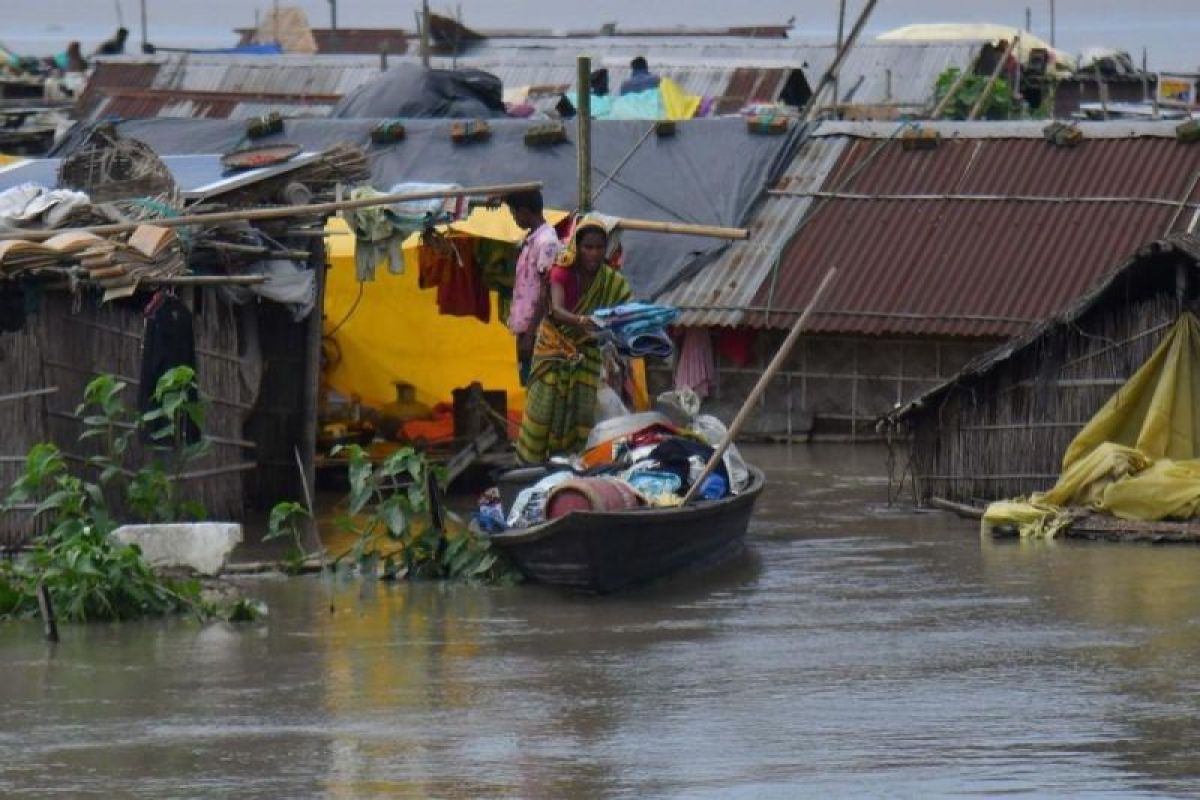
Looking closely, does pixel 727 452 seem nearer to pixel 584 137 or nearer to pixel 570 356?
A: pixel 570 356

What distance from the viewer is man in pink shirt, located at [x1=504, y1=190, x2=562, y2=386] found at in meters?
12.4

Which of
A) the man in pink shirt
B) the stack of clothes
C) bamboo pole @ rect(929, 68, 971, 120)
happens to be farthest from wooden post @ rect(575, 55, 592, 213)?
bamboo pole @ rect(929, 68, 971, 120)

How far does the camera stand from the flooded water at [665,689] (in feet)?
23.8

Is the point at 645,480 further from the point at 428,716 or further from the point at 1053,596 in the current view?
the point at 428,716

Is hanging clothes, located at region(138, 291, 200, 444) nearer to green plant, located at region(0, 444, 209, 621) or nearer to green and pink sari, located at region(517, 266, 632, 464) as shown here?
green plant, located at region(0, 444, 209, 621)

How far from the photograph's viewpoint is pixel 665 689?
8.60 m

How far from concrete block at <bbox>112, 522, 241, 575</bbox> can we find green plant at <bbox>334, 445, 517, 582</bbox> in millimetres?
604

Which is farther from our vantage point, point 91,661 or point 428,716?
point 91,661

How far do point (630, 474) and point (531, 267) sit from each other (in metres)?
1.80

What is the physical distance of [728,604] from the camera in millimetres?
10648

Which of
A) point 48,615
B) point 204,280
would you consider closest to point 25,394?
point 204,280

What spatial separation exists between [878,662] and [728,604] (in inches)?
65.1

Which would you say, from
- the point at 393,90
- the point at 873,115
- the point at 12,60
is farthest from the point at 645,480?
the point at 12,60

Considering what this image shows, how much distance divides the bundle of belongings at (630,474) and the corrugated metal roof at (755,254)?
590 centimetres
